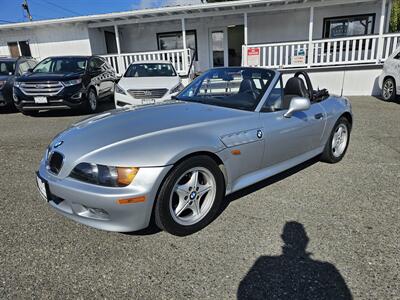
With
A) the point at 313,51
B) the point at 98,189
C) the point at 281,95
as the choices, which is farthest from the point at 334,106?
the point at 313,51

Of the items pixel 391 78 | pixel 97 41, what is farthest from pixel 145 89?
pixel 97 41

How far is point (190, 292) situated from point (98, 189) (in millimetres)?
971

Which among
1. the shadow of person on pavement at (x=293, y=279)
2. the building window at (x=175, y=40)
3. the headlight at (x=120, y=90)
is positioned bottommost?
the shadow of person on pavement at (x=293, y=279)

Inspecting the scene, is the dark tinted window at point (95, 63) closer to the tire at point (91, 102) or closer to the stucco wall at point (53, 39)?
the tire at point (91, 102)

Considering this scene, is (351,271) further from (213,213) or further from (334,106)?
(334,106)

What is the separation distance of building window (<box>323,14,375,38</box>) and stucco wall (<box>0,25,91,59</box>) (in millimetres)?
10859

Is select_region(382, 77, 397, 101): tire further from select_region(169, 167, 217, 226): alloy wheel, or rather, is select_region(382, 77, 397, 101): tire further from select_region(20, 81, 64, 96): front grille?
select_region(20, 81, 64, 96): front grille

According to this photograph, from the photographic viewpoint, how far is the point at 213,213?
9.23 feet

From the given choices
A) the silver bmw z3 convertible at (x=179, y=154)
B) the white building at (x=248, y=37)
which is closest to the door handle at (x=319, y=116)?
the silver bmw z3 convertible at (x=179, y=154)

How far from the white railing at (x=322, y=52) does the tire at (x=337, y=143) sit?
8.03 m

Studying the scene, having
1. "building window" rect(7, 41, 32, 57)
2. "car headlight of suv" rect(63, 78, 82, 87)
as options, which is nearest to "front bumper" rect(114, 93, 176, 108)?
"car headlight of suv" rect(63, 78, 82, 87)

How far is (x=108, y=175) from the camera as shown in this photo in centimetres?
227

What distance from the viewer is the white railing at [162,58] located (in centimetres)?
1270

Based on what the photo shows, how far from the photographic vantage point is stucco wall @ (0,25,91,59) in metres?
14.3
